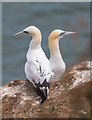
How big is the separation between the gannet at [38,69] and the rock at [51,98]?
0.16m

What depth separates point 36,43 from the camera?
7.57m

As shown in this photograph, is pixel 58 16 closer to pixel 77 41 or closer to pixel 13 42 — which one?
pixel 13 42

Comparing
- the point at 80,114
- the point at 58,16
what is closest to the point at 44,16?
the point at 58,16

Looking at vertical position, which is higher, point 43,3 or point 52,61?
point 43,3

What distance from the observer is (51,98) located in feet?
22.1

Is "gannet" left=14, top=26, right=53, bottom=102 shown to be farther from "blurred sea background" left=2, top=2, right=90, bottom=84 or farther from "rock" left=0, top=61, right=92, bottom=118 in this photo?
"blurred sea background" left=2, top=2, right=90, bottom=84

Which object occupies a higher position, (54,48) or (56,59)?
(54,48)

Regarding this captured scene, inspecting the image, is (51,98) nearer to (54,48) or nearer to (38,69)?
(38,69)

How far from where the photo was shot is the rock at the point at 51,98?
6.17m

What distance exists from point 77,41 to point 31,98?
2819 millimetres

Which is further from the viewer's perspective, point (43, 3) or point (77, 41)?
point (43, 3)

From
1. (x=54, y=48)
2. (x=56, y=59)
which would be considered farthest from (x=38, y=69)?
(x=54, y=48)

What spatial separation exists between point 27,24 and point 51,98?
1171 cm

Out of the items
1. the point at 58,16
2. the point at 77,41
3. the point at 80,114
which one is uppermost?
the point at 58,16
